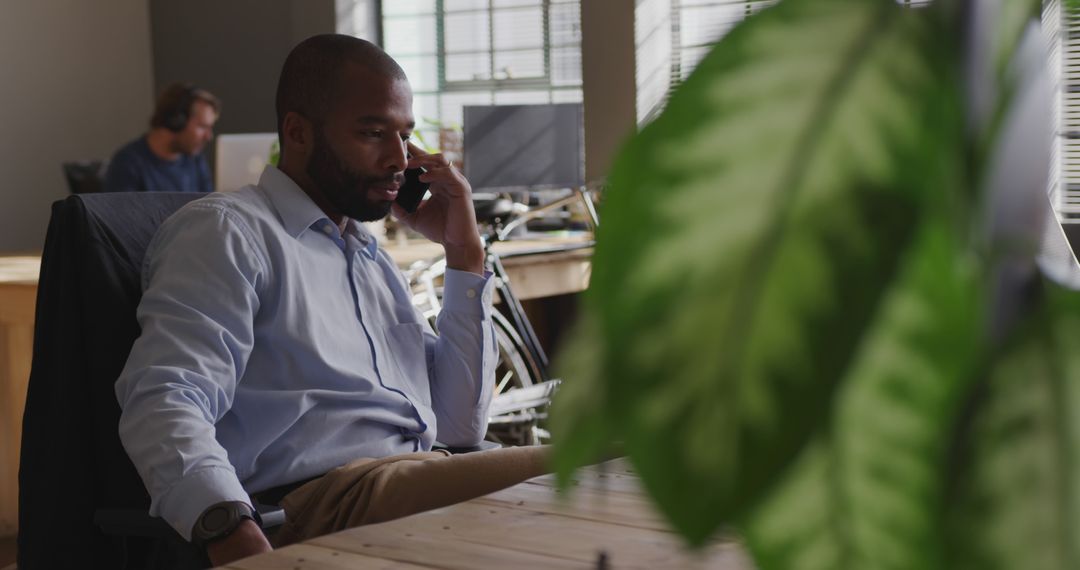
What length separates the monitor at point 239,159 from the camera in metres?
4.61

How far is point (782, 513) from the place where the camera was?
0.14 meters

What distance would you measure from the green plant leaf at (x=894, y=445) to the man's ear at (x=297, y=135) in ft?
6.76

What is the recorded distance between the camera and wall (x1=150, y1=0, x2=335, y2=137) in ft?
26.3

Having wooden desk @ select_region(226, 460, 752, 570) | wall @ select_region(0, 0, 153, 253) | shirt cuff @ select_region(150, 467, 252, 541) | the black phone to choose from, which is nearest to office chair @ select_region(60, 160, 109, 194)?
wall @ select_region(0, 0, 153, 253)

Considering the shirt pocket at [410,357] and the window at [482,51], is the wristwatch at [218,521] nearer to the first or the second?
Result: the shirt pocket at [410,357]

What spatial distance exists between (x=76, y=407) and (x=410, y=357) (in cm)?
68

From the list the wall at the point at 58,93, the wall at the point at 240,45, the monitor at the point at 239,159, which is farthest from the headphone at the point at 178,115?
the wall at the point at 58,93

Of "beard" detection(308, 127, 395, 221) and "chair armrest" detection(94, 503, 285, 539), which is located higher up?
"beard" detection(308, 127, 395, 221)

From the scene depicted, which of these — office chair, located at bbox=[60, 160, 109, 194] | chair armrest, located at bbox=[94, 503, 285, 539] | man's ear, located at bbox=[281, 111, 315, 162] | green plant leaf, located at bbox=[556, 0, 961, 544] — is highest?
green plant leaf, located at bbox=[556, 0, 961, 544]

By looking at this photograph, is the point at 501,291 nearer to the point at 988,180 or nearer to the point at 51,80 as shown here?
the point at 988,180

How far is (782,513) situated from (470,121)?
4.47m

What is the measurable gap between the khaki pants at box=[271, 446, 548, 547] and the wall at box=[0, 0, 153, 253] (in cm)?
694

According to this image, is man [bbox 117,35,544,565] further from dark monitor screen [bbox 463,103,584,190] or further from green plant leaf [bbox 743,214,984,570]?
dark monitor screen [bbox 463,103,584,190]

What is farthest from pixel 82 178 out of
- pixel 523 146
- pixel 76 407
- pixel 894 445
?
pixel 894 445
